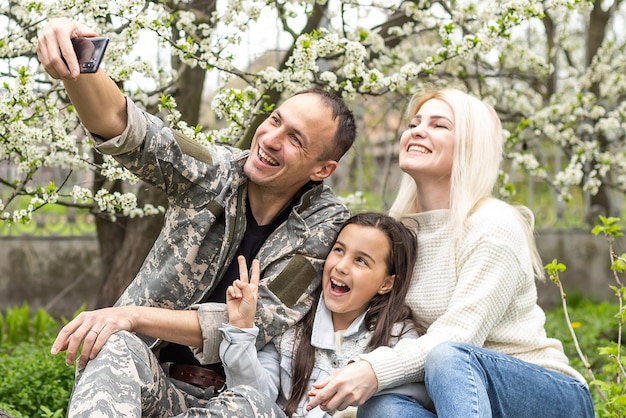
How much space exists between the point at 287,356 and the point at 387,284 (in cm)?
46

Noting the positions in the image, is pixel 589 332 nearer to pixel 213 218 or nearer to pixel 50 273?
pixel 213 218

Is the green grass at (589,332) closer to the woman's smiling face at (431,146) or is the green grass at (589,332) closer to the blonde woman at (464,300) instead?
the blonde woman at (464,300)

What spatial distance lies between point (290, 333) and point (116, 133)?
95 cm

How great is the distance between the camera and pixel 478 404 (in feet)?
8.68

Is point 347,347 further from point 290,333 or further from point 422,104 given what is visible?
point 422,104

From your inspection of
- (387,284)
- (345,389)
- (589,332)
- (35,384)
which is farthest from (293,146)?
(589,332)

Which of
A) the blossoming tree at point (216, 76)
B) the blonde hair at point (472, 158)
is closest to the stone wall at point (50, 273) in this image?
the blossoming tree at point (216, 76)

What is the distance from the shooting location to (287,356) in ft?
10.3

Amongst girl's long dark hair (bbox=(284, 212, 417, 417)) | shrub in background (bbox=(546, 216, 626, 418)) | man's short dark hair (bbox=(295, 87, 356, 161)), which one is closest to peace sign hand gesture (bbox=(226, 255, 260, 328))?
girl's long dark hair (bbox=(284, 212, 417, 417))

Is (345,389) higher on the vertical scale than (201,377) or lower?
higher

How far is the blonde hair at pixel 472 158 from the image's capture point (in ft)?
10.6

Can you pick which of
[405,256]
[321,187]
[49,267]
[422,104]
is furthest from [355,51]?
[49,267]

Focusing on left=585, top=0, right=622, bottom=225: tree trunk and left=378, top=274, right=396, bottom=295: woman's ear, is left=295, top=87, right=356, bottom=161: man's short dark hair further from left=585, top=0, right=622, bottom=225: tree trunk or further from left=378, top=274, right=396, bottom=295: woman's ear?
left=585, top=0, right=622, bottom=225: tree trunk

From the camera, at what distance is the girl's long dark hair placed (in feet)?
10.1
